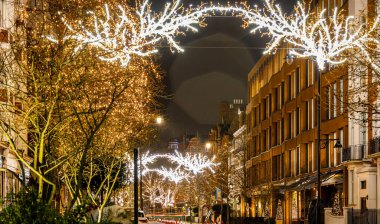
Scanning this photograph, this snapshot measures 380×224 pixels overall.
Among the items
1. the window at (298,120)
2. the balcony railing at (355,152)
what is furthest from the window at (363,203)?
the window at (298,120)

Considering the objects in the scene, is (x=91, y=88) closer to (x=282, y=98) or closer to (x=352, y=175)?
(x=352, y=175)

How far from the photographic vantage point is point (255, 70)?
293 feet

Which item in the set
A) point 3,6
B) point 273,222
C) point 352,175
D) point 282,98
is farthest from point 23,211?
point 282,98

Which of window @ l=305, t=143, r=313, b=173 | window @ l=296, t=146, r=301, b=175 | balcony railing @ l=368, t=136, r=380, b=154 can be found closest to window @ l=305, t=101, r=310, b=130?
window @ l=305, t=143, r=313, b=173

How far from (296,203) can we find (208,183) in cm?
3730

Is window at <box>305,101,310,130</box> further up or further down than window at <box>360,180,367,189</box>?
further up

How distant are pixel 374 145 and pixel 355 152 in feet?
10.5

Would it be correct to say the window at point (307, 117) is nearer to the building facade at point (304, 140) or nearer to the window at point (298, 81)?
the building facade at point (304, 140)

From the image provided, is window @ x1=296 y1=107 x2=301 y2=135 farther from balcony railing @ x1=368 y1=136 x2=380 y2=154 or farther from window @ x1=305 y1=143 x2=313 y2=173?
balcony railing @ x1=368 y1=136 x2=380 y2=154

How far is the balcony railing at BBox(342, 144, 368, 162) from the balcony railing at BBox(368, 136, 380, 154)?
4.09ft

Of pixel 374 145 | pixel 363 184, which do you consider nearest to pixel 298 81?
pixel 363 184

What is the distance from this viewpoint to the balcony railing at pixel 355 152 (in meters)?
43.6

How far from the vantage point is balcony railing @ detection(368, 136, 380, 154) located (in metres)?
40.2

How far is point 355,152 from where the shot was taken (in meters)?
44.2
